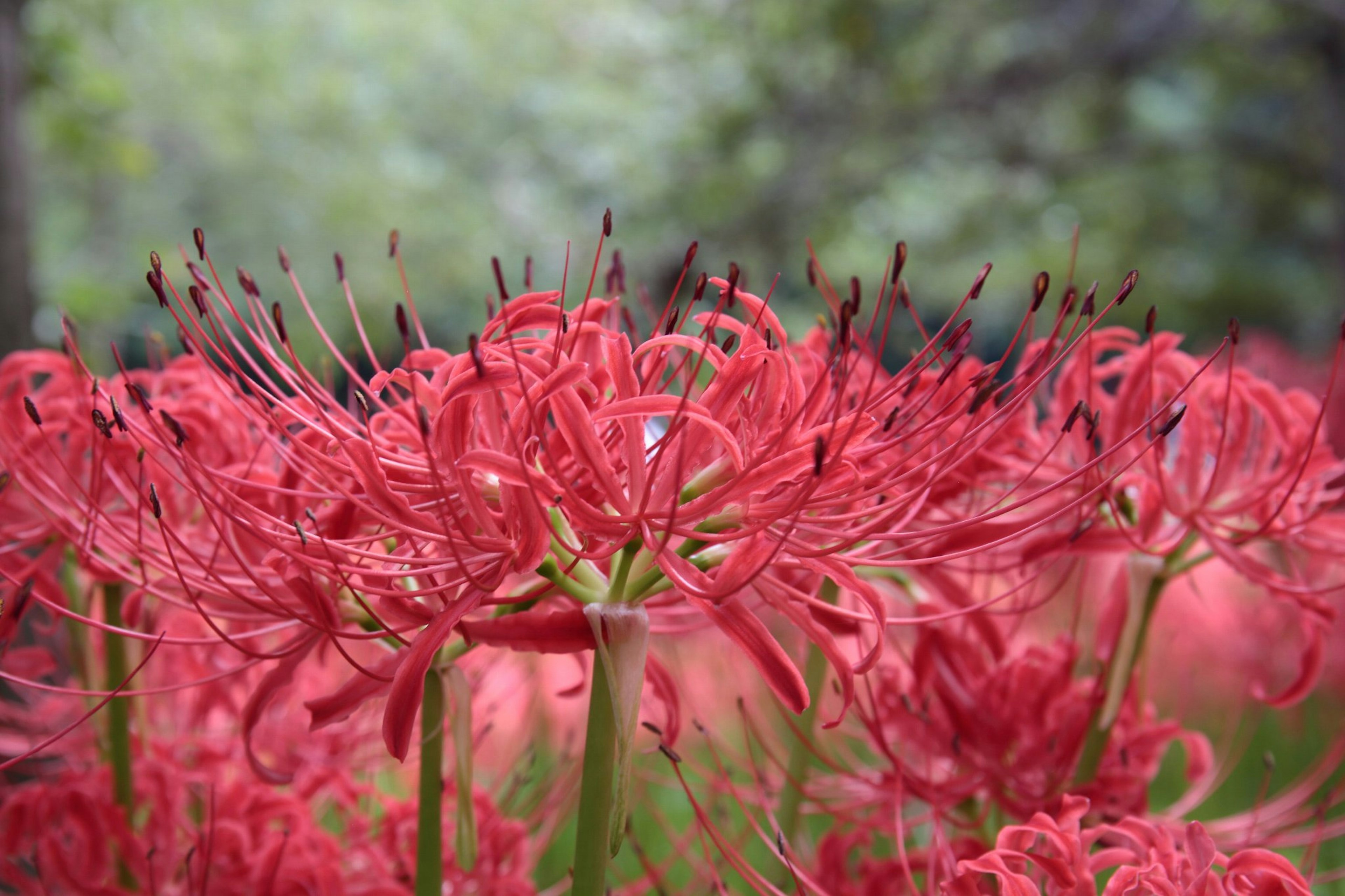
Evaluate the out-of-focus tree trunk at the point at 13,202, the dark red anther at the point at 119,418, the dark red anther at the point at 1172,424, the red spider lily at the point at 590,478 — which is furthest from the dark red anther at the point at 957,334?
the out-of-focus tree trunk at the point at 13,202

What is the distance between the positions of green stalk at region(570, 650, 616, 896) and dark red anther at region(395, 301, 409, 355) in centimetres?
23

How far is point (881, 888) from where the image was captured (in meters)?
0.75

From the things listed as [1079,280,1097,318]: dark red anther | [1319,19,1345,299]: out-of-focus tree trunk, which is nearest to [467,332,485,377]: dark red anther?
[1079,280,1097,318]: dark red anther

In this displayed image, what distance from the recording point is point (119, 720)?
750mm

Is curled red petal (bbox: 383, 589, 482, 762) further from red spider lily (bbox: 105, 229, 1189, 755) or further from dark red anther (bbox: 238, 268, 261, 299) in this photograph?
dark red anther (bbox: 238, 268, 261, 299)

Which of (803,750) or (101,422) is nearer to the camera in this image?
(101,422)

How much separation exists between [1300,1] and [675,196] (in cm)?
247

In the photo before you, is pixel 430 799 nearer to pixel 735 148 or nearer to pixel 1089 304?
pixel 1089 304

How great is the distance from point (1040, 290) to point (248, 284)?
0.49 meters

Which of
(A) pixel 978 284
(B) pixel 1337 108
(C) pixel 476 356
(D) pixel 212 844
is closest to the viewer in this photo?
(C) pixel 476 356

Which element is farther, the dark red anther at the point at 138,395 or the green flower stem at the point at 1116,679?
the green flower stem at the point at 1116,679

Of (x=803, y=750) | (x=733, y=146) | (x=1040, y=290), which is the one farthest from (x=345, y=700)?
(x=733, y=146)

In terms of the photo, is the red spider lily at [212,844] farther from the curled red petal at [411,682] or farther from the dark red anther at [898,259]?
the dark red anther at [898,259]

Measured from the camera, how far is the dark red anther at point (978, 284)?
1.93ft
